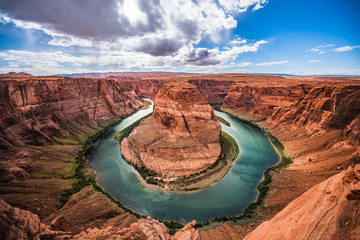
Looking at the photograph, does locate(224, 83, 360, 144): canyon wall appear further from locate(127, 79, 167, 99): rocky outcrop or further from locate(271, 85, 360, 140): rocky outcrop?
locate(127, 79, 167, 99): rocky outcrop

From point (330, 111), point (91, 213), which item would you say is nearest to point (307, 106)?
point (330, 111)

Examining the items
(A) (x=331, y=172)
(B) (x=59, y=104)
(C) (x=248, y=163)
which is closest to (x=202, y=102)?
(C) (x=248, y=163)

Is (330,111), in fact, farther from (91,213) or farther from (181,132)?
(91,213)

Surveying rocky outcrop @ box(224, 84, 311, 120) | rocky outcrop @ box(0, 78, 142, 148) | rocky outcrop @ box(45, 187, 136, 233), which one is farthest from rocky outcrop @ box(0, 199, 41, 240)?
rocky outcrop @ box(224, 84, 311, 120)

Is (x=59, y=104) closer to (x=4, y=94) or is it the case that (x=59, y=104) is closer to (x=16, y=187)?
(x=4, y=94)

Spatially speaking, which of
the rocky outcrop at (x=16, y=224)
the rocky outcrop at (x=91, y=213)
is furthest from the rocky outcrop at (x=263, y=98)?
the rocky outcrop at (x=16, y=224)

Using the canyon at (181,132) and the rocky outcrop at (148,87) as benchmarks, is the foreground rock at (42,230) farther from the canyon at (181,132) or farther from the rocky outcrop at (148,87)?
the rocky outcrop at (148,87)
